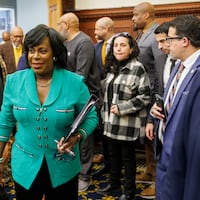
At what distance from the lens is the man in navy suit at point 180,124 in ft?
3.58

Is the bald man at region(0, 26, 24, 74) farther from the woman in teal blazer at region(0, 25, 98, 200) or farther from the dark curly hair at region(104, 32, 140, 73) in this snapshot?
the woman in teal blazer at region(0, 25, 98, 200)

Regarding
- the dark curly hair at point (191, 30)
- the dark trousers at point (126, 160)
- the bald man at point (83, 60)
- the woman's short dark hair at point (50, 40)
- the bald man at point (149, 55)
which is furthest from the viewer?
the bald man at point (83, 60)

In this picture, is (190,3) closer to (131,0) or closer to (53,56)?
(131,0)

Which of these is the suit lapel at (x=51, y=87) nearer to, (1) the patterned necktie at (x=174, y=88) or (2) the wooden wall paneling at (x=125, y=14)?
(1) the patterned necktie at (x=174, y=88)

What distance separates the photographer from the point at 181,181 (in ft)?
3.79

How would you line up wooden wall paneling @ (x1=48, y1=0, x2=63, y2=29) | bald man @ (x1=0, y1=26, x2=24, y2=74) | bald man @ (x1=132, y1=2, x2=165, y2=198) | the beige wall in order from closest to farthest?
1. bald man @ (x1=132, y1=2, x2=165, y2=198)
2. bald man @ (x1=0, y1=26, x2=24, y2=74)
3. the beige wall
4. wooden wall paneling @ (x1=48, y1=0, x2=63, y2=29)

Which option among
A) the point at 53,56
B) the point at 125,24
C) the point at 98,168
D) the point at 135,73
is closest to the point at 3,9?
the point at 125,24

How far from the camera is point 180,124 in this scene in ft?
3.74

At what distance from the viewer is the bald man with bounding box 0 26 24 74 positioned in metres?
4.06

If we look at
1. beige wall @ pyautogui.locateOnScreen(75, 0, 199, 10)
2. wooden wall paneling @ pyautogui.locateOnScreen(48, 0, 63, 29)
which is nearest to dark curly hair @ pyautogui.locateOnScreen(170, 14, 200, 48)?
beige wall @ pyautogui.locateOnScreen(75, 0, 199, 10)

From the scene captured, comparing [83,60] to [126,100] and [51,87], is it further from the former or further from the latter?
[51,87]

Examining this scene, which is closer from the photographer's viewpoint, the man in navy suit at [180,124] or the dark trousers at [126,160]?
the man in navy suit at [180,124]

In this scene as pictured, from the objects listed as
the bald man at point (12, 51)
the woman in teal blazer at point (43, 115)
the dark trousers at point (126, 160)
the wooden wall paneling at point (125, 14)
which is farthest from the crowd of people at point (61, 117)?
the wooden wall paneling at point (125, 14)

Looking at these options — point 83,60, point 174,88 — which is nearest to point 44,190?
point 174,88
